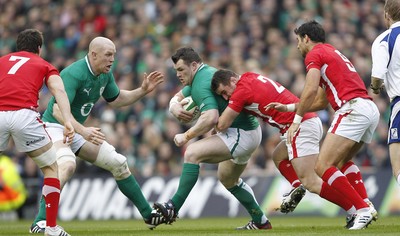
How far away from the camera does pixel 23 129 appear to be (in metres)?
11.5

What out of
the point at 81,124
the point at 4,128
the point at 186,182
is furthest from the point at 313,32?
the point at 4,128

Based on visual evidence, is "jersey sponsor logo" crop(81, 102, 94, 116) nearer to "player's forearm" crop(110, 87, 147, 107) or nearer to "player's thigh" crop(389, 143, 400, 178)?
"player's forearm" crop(110, 87, 147, 107)

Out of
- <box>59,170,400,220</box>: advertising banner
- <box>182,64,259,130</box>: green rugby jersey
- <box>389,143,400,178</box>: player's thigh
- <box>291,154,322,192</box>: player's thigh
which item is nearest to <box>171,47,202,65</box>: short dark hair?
<box>182,64,259,130</box>: green rugby jersey

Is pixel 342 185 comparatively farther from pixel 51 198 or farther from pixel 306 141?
pixel 51 198

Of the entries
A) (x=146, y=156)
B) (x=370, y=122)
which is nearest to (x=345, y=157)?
(x=370, y=122)

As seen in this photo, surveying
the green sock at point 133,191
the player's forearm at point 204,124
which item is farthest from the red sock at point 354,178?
the green sock at point 133,191

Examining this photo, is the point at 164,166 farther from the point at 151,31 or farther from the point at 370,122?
the point at 370,122

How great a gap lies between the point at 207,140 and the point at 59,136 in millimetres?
2075

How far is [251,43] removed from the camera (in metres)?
23.9

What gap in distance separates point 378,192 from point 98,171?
647 centimetres

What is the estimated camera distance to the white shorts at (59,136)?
13500 millimetres

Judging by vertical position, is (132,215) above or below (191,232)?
below

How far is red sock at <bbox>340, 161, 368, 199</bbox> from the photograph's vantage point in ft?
43.2

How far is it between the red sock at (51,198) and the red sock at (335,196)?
3.46 meters
